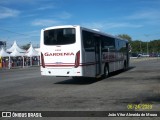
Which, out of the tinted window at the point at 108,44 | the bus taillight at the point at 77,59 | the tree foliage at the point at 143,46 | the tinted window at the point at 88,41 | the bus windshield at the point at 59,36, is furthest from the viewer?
the tree foliage at the point at 143,46

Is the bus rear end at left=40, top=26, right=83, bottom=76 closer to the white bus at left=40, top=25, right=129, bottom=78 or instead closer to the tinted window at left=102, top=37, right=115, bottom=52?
the white bus at left=40, top=25, right=129, bottom=78

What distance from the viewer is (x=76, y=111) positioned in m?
8.95

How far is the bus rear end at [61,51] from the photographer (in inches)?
627

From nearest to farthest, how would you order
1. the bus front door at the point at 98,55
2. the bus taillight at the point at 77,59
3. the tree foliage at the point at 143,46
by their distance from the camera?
the bus taillight at the point at 77,59, the bus front door at the point at 98,55, the tree foliage at the point at 143,46

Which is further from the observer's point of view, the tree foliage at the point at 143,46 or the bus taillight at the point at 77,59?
the tree foliage at the point at 143,46

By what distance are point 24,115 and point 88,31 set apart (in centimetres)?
959

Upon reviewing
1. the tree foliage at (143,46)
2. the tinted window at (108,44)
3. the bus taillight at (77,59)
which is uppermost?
the tree foliage at (143,46)

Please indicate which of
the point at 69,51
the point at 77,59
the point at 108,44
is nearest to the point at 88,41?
the point at 69,51

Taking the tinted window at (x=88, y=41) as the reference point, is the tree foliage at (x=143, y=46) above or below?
above

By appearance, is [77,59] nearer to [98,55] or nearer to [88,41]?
[88,41]

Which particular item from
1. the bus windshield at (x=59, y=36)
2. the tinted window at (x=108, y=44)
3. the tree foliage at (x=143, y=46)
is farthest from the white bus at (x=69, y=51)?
the tree foliage at (x=143, y=46)

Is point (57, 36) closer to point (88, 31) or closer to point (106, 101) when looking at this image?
point (88, 31)

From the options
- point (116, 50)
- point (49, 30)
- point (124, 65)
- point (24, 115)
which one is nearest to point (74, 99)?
point (24, 115)

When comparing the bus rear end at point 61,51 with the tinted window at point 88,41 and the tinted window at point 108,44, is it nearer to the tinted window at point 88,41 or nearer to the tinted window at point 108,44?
the tinted window at point 88,41
